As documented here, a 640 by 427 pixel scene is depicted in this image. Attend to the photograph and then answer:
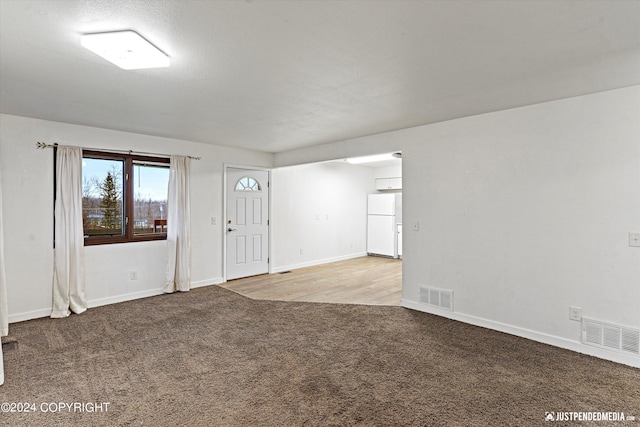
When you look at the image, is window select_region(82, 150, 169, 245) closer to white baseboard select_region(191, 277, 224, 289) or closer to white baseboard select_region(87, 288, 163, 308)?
white baseboard select_region(87, 288, 163, 308)

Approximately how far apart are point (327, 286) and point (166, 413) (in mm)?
3676

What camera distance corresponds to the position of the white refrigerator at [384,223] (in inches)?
327

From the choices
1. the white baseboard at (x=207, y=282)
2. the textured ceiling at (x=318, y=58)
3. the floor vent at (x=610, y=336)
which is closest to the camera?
the textured ceiling at (x=318, y=58)

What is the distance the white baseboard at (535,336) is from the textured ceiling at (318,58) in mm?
2398

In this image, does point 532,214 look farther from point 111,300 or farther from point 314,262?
point 111,300

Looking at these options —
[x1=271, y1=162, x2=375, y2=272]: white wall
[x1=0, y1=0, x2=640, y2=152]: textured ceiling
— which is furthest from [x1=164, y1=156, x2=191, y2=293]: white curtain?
[x1=271, y1=162, x2=375, y2=272]: white wall

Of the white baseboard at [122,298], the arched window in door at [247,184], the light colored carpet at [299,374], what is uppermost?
the arched window in door at [247,184]

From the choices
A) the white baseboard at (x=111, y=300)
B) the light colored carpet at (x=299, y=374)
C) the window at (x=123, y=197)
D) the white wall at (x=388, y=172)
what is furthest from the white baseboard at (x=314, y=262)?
the light colored carpet at (x=299, y=374)

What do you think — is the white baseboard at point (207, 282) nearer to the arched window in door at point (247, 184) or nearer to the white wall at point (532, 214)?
the arched window in door at point (247, 184)

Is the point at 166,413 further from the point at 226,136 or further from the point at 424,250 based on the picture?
the point at 226,136

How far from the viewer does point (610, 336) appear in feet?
9.57

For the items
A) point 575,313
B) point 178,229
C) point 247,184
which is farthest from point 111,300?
point 575,313

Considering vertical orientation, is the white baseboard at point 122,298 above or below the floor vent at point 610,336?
below

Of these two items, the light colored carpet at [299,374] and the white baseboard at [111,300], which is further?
the white baseboard at [111,300]
